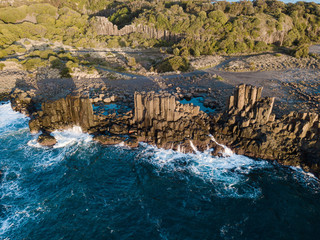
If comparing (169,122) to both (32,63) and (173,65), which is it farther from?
(32,63)

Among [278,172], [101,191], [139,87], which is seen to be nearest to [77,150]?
[101,191]

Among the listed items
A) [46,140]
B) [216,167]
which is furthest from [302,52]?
[46,140]

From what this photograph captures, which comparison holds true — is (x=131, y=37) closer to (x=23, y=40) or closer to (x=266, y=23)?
(x=23, y=40)

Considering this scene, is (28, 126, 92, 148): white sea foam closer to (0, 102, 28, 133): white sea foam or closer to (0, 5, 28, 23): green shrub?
(0, 102, 28, 133): white sea foam

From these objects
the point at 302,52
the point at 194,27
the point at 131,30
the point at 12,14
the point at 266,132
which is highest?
the point at 12,14

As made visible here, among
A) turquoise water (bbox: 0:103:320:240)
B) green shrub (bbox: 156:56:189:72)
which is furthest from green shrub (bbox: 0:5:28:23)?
turquoise water (bbox: 0:103:320:240)

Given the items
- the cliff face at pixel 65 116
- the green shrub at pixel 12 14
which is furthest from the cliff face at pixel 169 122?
the green shrub at pixel 12 14
